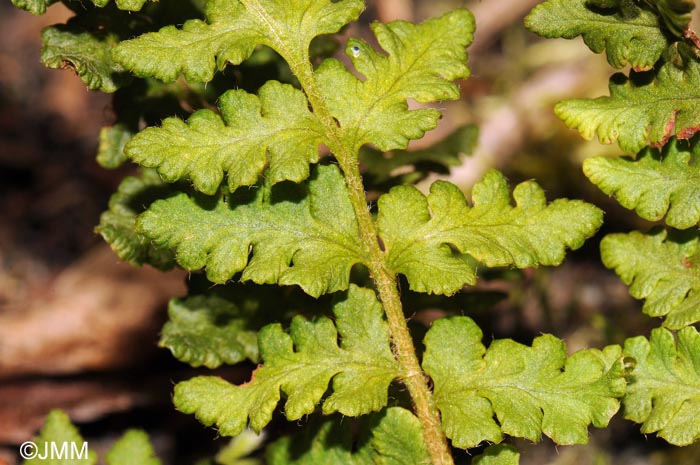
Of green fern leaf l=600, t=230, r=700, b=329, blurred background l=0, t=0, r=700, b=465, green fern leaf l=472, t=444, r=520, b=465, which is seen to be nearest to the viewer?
green fern leaf l=472, t=444, r=520, b=465

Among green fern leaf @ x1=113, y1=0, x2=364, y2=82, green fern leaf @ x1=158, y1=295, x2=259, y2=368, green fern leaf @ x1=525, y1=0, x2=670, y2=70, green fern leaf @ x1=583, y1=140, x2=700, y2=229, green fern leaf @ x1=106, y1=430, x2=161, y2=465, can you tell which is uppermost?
green fern leaf @ x1=113, y1=0, x2=364, y2=82

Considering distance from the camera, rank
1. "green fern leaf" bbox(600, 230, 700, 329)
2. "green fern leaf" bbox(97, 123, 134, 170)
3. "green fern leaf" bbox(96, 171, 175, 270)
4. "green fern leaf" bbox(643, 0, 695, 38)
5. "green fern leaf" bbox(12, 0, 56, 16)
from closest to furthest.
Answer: "green fern leaf" bbox(643, 0, 695, 38), "green fern leaf" bbox(12, 0, 56, 16), "green fern leaf" bbox(600, 230, 700, 329), "green fern leaf" bbox(96, 171, 175, 270), "green fern leaf" bbox(97, 123, 134, 170)

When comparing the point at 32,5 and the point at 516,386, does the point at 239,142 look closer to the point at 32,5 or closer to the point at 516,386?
the point at 32,5

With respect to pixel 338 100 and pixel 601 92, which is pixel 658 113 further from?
pixel 601 92

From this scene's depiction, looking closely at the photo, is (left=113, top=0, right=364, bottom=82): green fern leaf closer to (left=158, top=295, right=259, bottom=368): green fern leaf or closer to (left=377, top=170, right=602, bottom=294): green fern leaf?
(left=377, top=170, right=602, bottom=294): green fern leaf

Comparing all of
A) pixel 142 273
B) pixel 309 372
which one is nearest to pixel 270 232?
pixel 309 372

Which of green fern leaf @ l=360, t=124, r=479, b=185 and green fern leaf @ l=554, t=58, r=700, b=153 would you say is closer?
green fern leaf @ l=554, t=58, r=700, b=153


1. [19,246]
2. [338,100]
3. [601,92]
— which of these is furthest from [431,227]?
[19,246]

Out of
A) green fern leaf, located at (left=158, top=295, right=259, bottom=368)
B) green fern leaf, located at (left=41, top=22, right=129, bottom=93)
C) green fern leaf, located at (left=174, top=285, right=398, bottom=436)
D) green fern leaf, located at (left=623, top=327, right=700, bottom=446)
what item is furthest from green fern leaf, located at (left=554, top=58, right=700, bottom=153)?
green fern leaf, located at (left=41, top=22, right=129, bottom=93)
